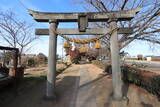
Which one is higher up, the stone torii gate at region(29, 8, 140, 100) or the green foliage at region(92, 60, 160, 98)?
the stone torii gate at region(29, 8, 140, 100)

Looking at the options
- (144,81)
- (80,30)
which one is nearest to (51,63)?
(80,30)

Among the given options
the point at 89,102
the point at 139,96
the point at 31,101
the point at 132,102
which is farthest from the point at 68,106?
the point at 139,96

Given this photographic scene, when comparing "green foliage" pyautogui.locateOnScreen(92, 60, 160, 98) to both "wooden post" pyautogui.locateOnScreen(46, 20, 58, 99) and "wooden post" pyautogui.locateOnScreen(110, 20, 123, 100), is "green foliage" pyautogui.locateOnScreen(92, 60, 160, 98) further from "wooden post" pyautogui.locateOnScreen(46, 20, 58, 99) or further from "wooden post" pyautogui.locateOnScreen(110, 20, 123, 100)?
"wooden post" pyautogui.locateOnScreen(46, 20, 58, 99)

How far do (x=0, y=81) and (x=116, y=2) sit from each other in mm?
10105

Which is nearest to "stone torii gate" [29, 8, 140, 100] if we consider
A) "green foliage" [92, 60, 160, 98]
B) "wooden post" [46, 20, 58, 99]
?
"wooden post" [46, 20, 58, 99]

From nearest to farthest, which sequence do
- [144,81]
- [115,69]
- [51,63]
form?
[115,69] < [51,63] < [144,81]

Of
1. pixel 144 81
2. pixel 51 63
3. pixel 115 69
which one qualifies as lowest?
pixel 144 81

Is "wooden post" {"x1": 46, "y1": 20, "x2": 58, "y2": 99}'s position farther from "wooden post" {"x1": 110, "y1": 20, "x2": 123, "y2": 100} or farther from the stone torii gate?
"wooden post" {"x1": 110, "y1": 20, "x2": 123, "y2": 100}

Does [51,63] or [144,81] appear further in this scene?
[144,81]

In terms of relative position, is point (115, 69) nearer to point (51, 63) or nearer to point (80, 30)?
point (80, 30)

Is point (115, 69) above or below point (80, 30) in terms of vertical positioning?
below

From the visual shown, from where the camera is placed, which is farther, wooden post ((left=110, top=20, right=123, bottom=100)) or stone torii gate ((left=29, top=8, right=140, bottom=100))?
stone torii gate ((left=29, top=8, right=140, bottom=100))

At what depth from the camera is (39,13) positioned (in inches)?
186

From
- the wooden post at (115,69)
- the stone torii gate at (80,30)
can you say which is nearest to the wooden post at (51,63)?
the stone torii gate at (80,30)
